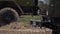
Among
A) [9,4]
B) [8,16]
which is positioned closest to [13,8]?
[9,4]

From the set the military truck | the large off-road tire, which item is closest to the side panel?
the military truck

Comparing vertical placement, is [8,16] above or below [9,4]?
below

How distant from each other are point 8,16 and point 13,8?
89 centimetres

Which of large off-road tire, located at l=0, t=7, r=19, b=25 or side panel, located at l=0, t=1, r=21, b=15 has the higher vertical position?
side panel, located at l=0, t=1, r=21, b=15

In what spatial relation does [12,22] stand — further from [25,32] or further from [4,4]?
[25,32]

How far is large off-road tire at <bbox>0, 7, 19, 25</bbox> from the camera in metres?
10.4

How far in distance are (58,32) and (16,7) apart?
501 cm

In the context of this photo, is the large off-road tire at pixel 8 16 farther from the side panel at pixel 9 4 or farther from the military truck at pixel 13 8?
the side panel at pixel 9 4

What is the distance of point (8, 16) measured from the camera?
1045 cm

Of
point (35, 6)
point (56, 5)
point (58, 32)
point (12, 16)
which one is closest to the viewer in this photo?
point (58, 32)

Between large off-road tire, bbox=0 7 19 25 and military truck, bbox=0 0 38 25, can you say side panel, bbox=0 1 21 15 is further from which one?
large off-road tire, bbox=0 7 19 25

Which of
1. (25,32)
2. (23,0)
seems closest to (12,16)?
(23,0)

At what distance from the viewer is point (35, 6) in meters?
11.9

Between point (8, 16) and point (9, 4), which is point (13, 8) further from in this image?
point (8, 16)
